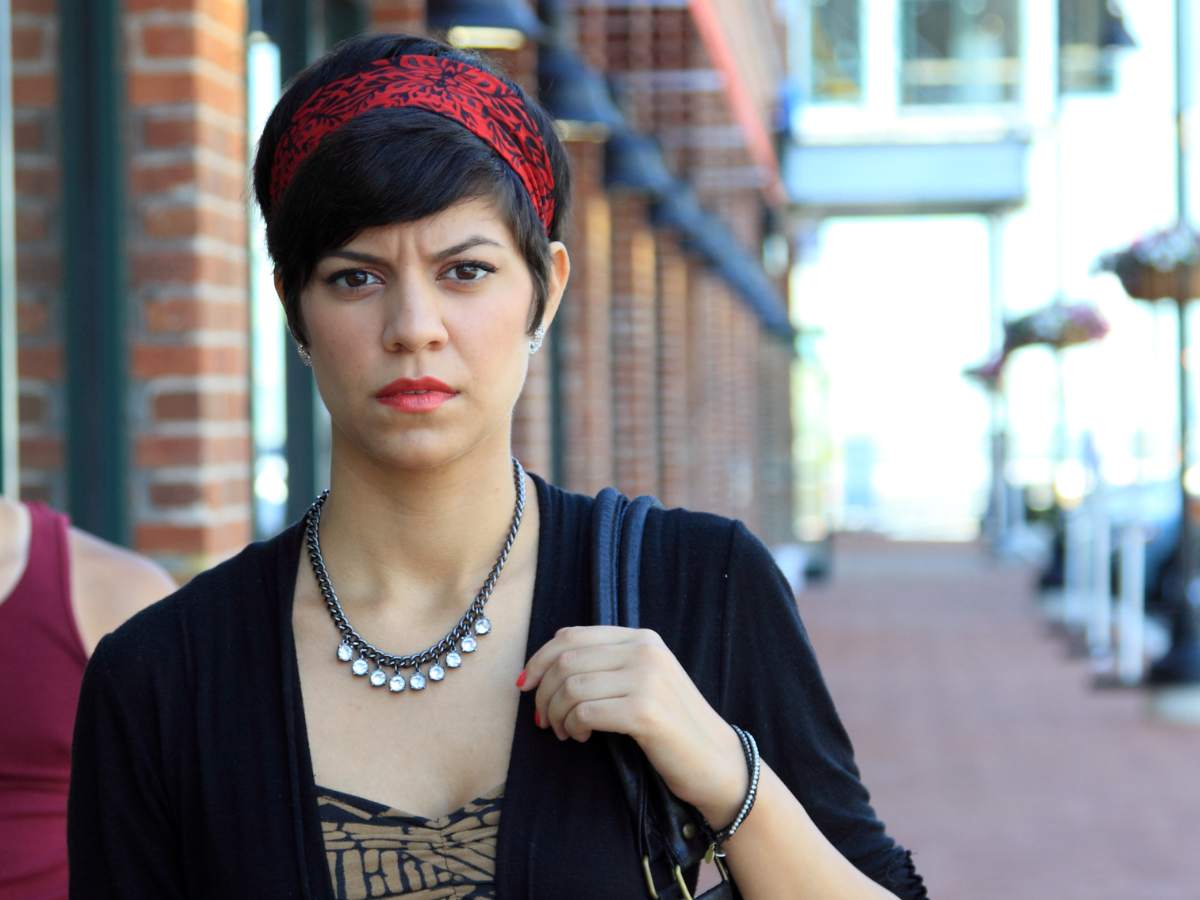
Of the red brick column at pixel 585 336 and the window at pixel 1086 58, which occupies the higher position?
the window at pixel 1086 58

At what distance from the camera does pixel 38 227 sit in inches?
146

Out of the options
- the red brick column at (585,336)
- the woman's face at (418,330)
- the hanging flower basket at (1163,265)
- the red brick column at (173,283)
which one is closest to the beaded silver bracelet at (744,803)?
the woman's face at (418,330)

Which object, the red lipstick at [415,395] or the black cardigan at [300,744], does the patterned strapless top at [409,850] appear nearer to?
the black cardigan at [300,744]

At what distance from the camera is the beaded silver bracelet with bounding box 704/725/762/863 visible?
156 cm

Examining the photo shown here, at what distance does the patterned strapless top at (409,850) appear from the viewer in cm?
156

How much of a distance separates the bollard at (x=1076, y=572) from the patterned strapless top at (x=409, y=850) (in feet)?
39.9

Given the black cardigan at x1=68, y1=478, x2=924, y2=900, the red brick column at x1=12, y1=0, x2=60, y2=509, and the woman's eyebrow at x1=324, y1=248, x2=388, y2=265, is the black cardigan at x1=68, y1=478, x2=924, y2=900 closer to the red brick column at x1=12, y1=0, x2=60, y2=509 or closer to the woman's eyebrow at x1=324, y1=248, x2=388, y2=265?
the woman's eyebrow at x1=324, y1=248, x2=388, y2=265

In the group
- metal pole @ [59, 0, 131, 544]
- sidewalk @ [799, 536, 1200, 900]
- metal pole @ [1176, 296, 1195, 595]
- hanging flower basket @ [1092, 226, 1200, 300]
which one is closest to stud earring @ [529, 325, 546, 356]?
metal pole @ [59, 0, 131, 544]

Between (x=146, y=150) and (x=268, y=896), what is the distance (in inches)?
100

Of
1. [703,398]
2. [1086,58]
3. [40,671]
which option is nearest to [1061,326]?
[703,398]

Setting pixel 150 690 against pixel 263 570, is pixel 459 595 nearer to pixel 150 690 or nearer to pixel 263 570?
pixel 263 570

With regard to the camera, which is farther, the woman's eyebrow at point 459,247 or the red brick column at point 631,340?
the red brick column at point 631,340

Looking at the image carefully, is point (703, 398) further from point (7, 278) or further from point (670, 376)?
point (7, 278)

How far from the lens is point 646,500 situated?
179 cm
